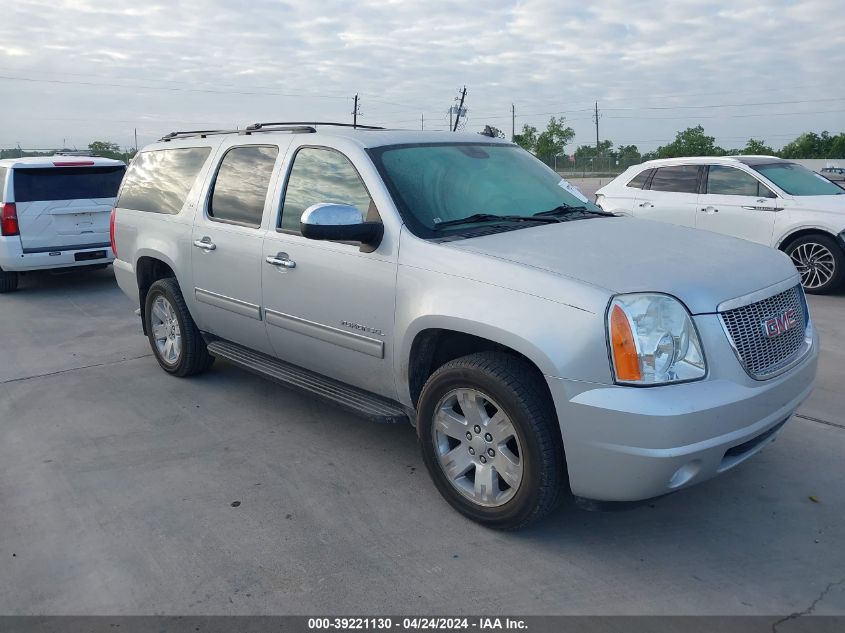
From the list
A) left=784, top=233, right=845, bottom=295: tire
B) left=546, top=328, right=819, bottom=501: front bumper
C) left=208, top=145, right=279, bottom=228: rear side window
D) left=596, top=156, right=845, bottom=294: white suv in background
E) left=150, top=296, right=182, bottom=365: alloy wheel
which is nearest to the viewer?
Answer: left=546, top=328, right=819, bottom=501: front bumper

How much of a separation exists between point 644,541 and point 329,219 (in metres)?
2.12

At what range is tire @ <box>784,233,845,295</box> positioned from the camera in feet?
28.1

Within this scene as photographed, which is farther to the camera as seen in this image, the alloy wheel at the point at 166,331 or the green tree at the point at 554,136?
the green tree at the point at 554,136

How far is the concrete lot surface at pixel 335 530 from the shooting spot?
304 centimetres

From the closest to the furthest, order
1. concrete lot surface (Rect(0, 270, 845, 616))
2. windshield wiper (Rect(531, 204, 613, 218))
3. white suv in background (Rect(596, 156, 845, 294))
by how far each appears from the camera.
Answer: concrete lot surface (Rect(0, 270, 845, 616)), windshield wiper (Rect(531, 204, 613, 218)), white suv in background (Rect(596, 156, 845, 294))

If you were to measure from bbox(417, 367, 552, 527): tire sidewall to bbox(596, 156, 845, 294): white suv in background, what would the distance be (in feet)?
19.0

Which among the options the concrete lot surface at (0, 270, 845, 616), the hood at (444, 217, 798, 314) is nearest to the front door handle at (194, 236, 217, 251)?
the concrete lot surface at (0, 270, 845, 616)

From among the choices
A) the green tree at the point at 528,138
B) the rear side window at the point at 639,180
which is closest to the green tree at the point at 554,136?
the green tree at the point at 528,138

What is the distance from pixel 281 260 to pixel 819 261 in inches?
274

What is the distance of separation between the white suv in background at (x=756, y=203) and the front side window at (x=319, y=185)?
5173 millimetres

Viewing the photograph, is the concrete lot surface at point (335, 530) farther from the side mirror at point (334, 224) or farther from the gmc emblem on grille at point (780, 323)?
the side mirror at point (334, 224)

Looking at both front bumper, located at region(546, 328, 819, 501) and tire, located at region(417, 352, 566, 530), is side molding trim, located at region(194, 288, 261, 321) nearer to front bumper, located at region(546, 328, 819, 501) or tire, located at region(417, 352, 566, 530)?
tire, located at region(417, 352, 566, 530)

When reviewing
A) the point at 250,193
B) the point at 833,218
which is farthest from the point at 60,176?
the point at 833,218

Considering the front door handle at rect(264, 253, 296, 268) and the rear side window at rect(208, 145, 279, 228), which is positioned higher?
the rear side window at rect(208, 145, 279, 228)
